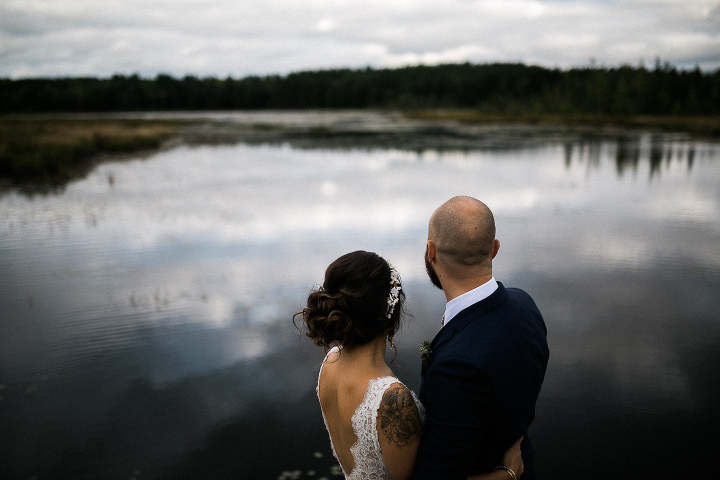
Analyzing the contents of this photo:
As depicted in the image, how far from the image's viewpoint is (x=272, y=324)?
6.62 metres

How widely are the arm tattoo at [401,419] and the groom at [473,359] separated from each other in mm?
60

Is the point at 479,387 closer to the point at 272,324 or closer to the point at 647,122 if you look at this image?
the point at 272,324

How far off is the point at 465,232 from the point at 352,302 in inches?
22.0

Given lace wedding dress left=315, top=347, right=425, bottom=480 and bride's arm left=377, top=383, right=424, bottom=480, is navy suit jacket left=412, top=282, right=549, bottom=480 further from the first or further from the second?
lace wedding dress left=315, top=347, right=425, bottom=480

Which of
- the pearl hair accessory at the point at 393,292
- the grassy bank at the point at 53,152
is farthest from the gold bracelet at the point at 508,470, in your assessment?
the grassy bank at the point at 53,152

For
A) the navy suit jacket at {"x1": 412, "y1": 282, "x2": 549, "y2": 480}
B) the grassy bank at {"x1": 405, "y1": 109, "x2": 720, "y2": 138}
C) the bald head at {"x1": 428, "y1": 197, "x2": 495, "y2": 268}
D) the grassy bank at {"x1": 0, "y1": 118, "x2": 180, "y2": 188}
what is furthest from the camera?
the grassy bank at {"x1": 405, "y1": 109, "x2": 720, "y2": 138}

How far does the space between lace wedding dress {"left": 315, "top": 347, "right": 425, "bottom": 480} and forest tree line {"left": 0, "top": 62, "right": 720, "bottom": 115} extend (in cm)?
8955

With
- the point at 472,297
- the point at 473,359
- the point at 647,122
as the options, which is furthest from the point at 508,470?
the point at 647,122

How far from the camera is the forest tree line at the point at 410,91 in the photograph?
8281 cm

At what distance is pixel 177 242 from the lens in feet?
35.1

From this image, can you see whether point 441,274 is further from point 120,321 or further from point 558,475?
point 120,321

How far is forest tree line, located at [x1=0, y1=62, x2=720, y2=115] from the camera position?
82812mm

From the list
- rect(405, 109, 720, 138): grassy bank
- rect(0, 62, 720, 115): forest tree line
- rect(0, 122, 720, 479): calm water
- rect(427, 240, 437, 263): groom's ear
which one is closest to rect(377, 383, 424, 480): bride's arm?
rect(427, 240, 437, 263): groom's ear

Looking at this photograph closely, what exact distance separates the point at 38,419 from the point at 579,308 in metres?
6.60
